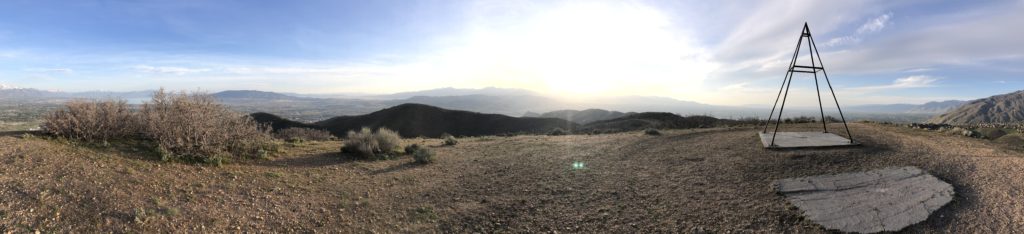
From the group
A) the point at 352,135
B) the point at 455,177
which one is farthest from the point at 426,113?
the point at 455,177

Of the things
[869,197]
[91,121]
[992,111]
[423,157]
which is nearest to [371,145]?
[423,157]

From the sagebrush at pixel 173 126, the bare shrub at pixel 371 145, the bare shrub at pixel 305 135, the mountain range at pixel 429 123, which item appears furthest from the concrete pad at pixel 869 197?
the mountain range at pixel 429 123

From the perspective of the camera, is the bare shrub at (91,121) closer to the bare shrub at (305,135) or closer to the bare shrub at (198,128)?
the bare shrub at (198,128)

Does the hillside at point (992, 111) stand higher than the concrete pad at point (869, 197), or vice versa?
the hillside at point (992, 111)

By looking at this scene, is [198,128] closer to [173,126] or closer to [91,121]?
[173,126]

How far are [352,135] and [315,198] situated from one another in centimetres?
504

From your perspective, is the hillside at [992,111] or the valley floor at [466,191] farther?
the hillside at [992,111]

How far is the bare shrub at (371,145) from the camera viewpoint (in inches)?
430

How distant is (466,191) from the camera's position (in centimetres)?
789

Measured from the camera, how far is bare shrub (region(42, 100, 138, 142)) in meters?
7.79

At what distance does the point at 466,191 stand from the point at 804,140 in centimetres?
849

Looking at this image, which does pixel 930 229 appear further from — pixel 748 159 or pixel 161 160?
pixel 161 160

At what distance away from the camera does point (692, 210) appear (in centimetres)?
643

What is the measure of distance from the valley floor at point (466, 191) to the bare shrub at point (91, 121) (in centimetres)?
67
